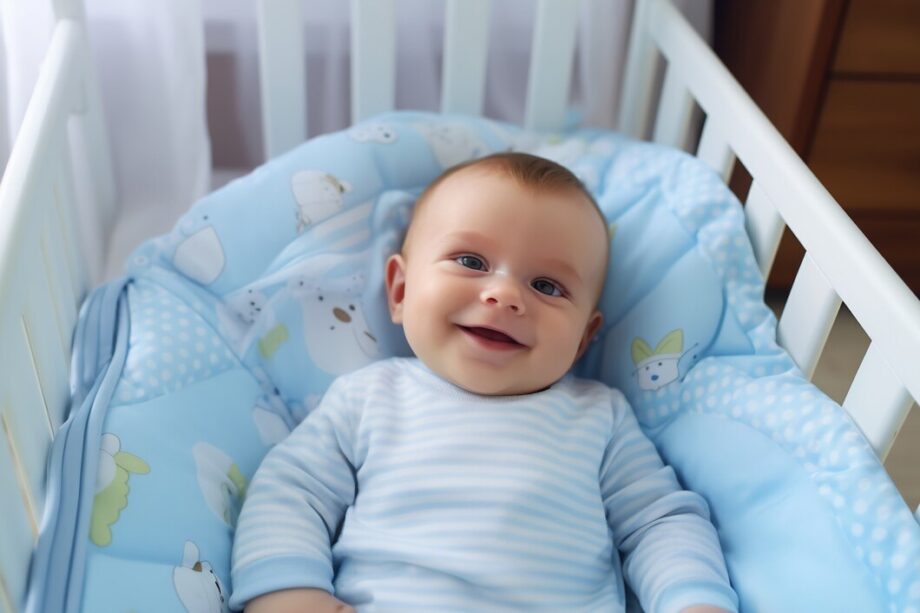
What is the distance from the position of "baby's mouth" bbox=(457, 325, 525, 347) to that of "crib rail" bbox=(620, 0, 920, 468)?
0.30 m

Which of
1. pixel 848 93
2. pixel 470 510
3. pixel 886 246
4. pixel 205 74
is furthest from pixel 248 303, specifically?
pixel 886 246

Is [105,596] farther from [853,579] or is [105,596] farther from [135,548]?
[853,579]

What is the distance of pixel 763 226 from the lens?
110 cm

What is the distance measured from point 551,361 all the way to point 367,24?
0.61m

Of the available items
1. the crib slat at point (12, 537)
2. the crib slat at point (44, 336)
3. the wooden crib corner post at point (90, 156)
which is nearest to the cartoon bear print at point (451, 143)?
the wooden crib corner post at point (90, 156)

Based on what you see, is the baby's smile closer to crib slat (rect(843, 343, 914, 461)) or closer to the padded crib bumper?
the padded crib bumper

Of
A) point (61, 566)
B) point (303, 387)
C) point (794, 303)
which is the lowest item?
point (303, 387)

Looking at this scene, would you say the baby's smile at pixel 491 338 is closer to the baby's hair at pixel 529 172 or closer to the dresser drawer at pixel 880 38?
the baby's hair at pixel 529 172

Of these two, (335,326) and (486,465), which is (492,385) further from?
(335,326)

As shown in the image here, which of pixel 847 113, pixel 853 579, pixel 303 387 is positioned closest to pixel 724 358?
pixel 853 579

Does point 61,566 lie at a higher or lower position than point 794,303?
lower

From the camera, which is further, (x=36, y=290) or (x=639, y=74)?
(x=639, y=74)

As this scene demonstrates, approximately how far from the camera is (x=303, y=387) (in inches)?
46.1

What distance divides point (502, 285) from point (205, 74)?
2.64ft
